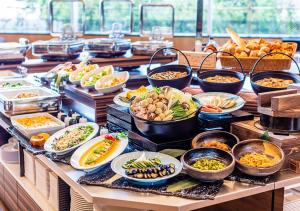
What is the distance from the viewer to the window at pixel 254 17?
7113mm

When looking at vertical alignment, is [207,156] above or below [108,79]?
below

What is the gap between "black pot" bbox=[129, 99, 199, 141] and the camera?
225 centimetres

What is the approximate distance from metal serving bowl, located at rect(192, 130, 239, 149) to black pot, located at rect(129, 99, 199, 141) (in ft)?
0.20

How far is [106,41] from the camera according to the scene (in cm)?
477

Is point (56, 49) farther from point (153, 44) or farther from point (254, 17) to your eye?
point (254, 17)

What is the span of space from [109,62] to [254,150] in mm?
2750

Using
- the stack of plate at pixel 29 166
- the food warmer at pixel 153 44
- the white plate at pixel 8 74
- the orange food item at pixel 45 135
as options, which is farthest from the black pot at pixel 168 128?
the food warmer at pixel 153 44

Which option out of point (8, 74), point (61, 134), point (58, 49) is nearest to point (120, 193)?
point (61, 134)

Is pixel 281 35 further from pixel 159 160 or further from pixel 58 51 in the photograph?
pixel 159 160

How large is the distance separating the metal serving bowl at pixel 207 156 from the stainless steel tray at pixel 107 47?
2747 mm

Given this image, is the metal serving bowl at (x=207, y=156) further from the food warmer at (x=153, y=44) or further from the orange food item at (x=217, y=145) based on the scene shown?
the food warmer at (x=153, y=44)

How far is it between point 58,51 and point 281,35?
13.2ft

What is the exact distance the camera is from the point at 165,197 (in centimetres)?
191

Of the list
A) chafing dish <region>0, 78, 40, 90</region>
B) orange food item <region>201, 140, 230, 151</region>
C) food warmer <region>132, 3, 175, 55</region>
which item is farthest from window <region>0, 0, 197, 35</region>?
orange food item <region>201, 140, 230, 151</region>
